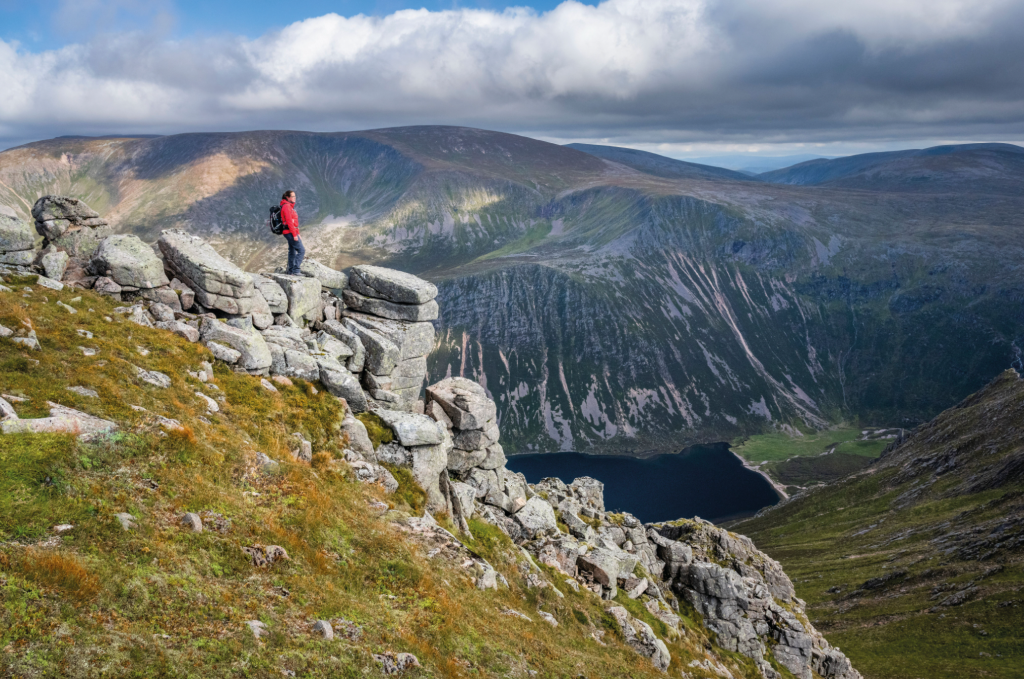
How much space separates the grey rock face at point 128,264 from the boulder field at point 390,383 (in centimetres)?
9

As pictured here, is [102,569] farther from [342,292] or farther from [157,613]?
[342,292]

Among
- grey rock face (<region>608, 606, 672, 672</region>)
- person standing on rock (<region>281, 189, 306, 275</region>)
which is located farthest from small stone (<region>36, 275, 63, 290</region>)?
grey rock face (<region>608, 606, 672, 672</region>)

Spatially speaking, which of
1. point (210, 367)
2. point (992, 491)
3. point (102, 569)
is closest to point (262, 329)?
point (210, 367)

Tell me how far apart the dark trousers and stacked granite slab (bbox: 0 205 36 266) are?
15529 millimetres

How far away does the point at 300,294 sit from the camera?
4347 cm

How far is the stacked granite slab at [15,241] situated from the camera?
3540cm

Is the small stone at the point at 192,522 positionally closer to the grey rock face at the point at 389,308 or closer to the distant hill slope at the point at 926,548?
the grey rock face at the point at 389,308

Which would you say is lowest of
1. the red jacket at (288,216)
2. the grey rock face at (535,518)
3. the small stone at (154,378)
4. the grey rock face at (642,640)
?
the grey rock face at (642,640)

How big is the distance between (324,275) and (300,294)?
5.92 m

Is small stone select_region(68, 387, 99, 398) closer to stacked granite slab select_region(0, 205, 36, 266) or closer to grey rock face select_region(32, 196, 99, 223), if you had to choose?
stacked granite slab select_region(0, 205, 36, 266)

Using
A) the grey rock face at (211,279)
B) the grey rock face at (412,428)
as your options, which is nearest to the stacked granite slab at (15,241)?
the grey rock face at (211,279)

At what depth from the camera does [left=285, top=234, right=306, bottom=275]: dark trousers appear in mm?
44522

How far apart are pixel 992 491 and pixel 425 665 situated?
148685 millimetres

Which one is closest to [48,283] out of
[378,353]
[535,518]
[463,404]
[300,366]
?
[300,366]
